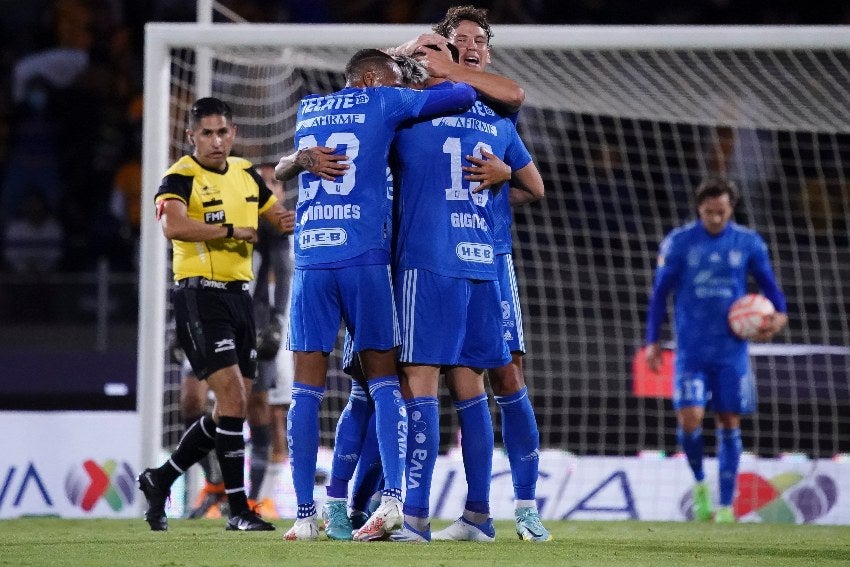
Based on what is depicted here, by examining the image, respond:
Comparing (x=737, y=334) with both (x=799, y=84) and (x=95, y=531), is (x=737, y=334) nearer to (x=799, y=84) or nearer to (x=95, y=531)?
(x=799, y=84)

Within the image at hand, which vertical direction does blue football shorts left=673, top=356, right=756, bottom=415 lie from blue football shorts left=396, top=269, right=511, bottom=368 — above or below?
below

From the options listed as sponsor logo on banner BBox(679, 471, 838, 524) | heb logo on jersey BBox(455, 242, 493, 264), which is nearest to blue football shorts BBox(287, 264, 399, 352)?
heb logo on jersey BBox(455, 242, 493, 264)

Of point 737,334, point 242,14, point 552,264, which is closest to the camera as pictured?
point 737,334

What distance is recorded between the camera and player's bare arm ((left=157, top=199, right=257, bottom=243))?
6676mm

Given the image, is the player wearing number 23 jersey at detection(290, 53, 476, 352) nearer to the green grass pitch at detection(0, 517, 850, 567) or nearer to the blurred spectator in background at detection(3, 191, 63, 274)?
the green grass pitch at detection(0, 517, 850, 567)

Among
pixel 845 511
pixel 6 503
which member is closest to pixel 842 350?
pixel 845 511

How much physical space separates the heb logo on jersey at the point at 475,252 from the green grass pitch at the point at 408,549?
111 cm

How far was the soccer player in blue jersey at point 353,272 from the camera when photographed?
17.9ft

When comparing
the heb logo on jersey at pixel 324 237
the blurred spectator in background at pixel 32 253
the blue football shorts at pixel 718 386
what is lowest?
the blue football shorts at pixel 718 386

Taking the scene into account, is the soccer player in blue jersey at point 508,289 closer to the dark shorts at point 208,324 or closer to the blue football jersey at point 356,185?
the blue football jersey at point 356,185

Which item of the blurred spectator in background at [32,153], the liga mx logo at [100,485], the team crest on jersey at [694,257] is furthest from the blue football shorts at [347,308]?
the blurred spectator in background at [32,153]

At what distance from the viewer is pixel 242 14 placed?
49.6ft

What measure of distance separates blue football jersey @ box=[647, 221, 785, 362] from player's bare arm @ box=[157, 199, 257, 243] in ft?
12.0

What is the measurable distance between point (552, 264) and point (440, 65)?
623cm
